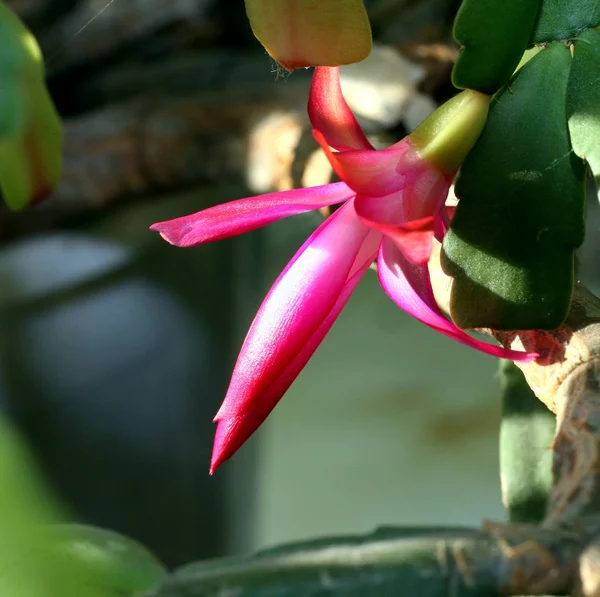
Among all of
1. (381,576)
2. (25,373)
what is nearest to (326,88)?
(381,576)

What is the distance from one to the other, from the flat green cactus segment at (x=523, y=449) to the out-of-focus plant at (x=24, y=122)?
355 millimetres

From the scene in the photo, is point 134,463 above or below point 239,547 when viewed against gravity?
above

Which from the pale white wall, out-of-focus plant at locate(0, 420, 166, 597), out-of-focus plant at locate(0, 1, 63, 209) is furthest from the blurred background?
out-of-focus plant at locate(0, 420, 166, 597)

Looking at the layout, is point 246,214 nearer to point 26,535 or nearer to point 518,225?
point 518,225

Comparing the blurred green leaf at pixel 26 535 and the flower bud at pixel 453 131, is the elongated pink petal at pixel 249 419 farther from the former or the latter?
the blurred green leaf at pixel 26 535

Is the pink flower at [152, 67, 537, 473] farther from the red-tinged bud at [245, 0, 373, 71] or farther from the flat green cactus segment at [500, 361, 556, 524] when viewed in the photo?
the flat green cactus segment at [500, 361, 556, 524]

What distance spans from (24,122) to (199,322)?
0.93 metres

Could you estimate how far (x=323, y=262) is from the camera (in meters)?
0.34

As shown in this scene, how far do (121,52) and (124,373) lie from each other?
0.52m

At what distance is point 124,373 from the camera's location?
52.9 inches

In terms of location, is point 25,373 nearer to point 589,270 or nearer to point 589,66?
point 589,270

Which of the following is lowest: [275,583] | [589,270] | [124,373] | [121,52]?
[124,373]

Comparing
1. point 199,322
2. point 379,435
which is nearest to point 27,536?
point 199,322

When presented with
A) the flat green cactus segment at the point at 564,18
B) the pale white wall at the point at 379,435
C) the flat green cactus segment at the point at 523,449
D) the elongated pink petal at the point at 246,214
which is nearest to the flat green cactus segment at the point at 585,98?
the flat green cactus segment at the point at 564,18
